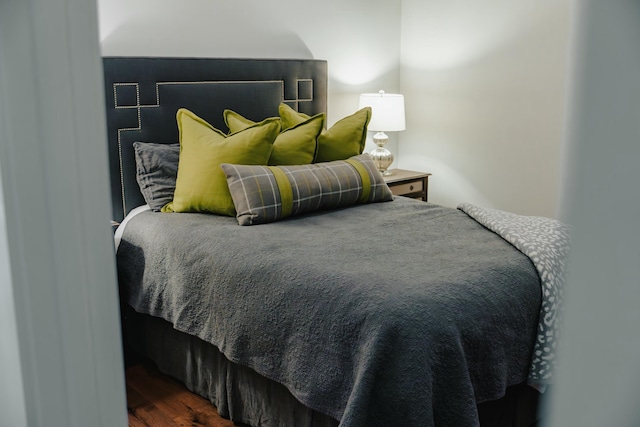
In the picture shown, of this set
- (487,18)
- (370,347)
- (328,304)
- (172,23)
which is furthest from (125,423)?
(487,18)

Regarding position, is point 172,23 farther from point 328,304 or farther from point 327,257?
point 328,304

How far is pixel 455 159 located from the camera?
14.7 ft

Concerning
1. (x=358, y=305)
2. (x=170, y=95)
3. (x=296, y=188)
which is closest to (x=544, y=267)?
(x=358, y=305)

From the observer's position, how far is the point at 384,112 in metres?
4.10

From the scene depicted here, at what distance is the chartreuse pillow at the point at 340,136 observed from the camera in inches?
133

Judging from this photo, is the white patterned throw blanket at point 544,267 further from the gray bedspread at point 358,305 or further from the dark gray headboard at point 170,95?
the dark gray headboard at point 170,95

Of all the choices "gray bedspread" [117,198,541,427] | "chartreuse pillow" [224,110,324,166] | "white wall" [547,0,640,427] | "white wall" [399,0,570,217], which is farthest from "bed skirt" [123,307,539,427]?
"white wall" [399,0,570,217]

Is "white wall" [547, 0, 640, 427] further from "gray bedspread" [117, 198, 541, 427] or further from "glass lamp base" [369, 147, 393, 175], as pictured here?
"glass lamp base" [369, 147, 393, 175]

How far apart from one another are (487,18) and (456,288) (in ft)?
9.03

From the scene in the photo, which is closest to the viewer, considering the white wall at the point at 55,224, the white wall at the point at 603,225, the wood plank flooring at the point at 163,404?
the white wall at the point at 603,225

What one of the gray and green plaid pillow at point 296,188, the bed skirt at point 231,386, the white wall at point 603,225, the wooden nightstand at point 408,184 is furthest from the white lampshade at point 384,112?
the white wall at point 603,225

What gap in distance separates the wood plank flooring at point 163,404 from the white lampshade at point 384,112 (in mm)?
2138

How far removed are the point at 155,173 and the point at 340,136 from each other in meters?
1.03

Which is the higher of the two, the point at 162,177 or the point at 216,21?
the point at 216,21
